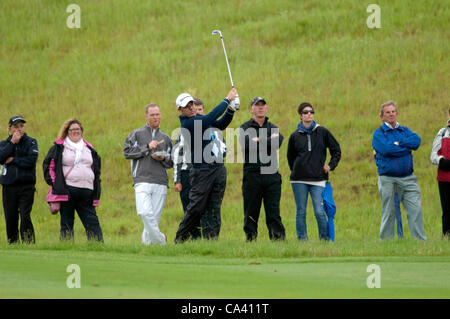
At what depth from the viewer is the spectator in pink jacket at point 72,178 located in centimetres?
1255

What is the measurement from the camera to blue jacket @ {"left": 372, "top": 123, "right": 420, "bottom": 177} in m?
12.5

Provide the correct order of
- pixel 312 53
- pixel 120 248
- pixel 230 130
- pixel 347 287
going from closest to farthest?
1. pixel 347 287
2. pixel 120 248
3. pixel 230 130
4. pixel 312 53

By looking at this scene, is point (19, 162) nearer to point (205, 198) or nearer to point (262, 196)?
point (205, 198)

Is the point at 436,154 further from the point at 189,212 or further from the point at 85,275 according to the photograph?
the point at 85,275

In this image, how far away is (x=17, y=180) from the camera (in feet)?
42.7

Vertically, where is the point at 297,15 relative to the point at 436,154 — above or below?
above

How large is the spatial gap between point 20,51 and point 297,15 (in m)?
10.7

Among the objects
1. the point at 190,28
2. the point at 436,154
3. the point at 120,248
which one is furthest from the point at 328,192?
the point at 190,28

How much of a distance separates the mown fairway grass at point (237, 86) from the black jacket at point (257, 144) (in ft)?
4.81

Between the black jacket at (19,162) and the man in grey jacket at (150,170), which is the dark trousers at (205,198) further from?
the black jacket at (19,162)

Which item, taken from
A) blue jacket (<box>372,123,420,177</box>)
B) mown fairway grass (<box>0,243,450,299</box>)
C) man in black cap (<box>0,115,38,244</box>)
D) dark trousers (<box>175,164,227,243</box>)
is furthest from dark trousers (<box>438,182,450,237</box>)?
man in black cap (<box>0,115,38,244</box>)

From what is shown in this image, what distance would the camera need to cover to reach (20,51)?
31453mm

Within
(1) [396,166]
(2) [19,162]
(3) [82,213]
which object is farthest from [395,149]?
(2) [19,162]

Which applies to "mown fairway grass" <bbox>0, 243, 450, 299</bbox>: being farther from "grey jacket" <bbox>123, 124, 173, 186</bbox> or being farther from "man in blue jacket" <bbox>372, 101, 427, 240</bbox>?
"man in blue jacket" <bbox>372, 101, 427, 240</bbox>
